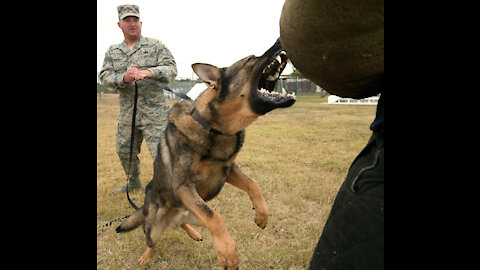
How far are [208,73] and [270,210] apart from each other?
7.25 feet

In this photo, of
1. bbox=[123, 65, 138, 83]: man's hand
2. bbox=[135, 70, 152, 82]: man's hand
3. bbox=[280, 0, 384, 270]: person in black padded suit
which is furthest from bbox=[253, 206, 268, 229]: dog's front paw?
bbox=[123, 65, 138, 83]: man's hand

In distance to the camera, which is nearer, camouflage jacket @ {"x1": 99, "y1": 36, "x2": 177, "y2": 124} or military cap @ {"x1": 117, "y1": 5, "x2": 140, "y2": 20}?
military cap @ {"x1": 117, "y1": 5, "x2": 140, "y2": 20}

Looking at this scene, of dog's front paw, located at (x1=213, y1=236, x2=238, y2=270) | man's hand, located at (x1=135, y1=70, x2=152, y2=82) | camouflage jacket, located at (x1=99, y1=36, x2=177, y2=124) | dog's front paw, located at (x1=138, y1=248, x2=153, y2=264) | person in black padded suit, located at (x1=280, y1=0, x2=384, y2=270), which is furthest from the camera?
camouflage jacket, located at (x1=99, y1=36, x2=177, y2=124)

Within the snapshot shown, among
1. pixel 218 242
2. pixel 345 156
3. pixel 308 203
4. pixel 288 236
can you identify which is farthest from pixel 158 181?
pixel 345 156

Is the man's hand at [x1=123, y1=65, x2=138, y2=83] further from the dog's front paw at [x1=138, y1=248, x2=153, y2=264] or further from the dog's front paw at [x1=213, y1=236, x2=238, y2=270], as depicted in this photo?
the dog's front paw at [x1=213, y1=236, x2=238, y2=270]

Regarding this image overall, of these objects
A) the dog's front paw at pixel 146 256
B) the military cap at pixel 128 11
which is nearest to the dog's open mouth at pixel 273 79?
the dog's front paw at pixel 146 256

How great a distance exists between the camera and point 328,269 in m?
0.75

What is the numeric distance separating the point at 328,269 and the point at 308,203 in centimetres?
334

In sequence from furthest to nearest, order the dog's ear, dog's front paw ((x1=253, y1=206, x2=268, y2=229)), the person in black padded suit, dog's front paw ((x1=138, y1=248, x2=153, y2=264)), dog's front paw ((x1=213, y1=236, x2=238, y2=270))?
dog's front paw ((x1=138, y1=248, x2=153, y2=264)) < dog's front paw ((x1=253, y1=206, x2=268, y2=229)) < the dog's ear < dog's front paw ((x1=213, y1=236, x2=238, y2=270)) < the person in black padded suit

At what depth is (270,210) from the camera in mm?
3809

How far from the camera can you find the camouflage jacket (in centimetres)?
387

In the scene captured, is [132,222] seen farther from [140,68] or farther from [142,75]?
[140,68]

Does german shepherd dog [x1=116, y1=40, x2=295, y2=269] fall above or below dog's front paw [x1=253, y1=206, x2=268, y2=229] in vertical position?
above

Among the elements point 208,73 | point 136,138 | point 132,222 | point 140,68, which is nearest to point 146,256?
point 132,222
